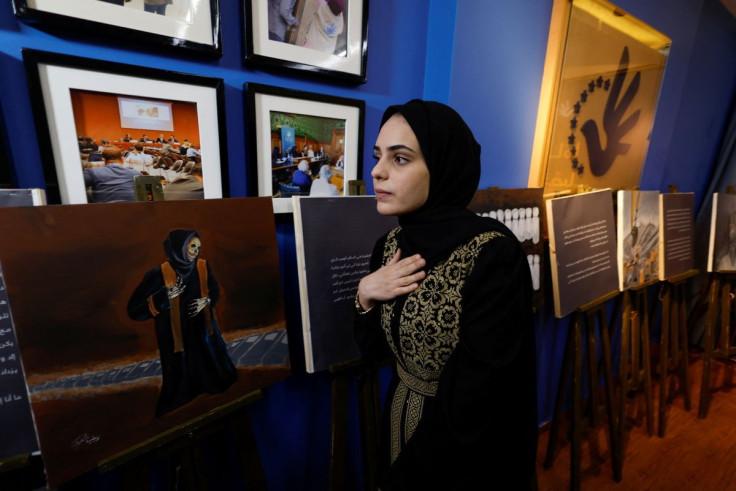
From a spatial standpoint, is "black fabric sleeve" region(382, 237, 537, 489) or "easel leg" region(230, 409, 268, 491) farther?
"easel leg" region(230, 409, 268, 491)

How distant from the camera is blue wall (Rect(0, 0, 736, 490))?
0.82m

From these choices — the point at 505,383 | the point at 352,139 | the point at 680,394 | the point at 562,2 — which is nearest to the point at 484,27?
the point at 562,2

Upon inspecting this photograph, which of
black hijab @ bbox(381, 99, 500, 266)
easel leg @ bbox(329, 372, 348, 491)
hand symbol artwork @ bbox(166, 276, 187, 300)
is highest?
A: black hijab @ bbox(381, 99, 500, 266)

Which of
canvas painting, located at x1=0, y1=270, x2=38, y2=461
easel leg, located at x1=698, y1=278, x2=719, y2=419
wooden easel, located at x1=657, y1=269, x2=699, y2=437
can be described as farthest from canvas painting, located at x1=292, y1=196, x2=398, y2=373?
easel leg, located at x1=698, y1=278, x2=719, y2=419

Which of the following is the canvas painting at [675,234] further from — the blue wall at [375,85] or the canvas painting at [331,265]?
the canvas painting at [331,265]

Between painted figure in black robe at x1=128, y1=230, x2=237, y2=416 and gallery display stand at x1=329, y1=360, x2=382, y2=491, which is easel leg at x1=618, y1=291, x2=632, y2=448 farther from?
painted figure in black robe at x1=128, y1=230, x2=237, y2=416

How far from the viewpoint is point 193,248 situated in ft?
2.67

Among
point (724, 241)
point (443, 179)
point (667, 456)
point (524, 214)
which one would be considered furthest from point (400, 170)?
point (724, 241)

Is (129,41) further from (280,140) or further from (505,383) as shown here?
(505,383)

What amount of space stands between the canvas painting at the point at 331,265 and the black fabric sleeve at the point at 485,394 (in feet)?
1.23

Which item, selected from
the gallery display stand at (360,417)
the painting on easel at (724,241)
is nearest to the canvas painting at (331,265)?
the gallery display stand at (360,417)

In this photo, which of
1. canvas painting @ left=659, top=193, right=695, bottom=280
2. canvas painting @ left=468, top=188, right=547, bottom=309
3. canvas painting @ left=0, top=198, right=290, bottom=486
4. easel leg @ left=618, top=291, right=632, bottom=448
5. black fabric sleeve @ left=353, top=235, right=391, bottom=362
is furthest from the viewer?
canvas painting @ left=659, top=193, right=695, bottom=280

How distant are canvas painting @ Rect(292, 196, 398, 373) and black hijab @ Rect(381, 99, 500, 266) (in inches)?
10.3

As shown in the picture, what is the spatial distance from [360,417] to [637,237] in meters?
1.91
